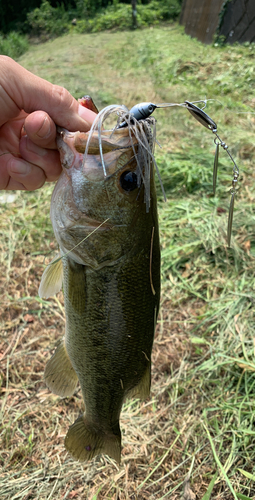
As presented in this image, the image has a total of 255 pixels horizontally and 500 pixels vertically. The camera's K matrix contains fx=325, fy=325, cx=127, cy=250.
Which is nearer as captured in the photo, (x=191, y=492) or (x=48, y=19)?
(x=191, y=492)

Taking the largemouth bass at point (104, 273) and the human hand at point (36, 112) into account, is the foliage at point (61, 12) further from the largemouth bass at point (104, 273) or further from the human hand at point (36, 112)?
the largemouth bass at point (104, 273)

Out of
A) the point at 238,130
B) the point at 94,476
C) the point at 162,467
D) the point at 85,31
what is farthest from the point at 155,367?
the point at 85,31

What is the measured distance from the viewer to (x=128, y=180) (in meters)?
1.38

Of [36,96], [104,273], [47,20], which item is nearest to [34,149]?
[36,96]

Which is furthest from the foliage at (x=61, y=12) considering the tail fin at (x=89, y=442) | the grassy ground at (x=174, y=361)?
the tail fin at (x=89, y=442)

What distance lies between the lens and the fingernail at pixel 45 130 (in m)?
1.47

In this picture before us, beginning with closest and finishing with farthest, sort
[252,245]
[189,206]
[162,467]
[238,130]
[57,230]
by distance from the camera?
[57,230]
[162,467]
[252,245]
[189,206]
[238,130]

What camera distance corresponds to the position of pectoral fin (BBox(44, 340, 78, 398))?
1926 mm

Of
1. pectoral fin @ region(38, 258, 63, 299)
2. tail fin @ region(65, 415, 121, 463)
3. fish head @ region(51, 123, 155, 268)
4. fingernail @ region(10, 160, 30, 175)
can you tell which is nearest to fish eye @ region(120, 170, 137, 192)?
fish head @ region(51, 123, 155, 268)

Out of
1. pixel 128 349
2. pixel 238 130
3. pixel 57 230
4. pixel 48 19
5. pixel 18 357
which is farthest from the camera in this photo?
pixel 48 19

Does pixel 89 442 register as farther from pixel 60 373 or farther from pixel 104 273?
pixel 104 273

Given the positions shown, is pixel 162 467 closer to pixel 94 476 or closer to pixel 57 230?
pixel 94 476

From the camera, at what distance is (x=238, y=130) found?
6125 millimetres

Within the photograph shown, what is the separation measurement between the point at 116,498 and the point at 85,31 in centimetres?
1915
